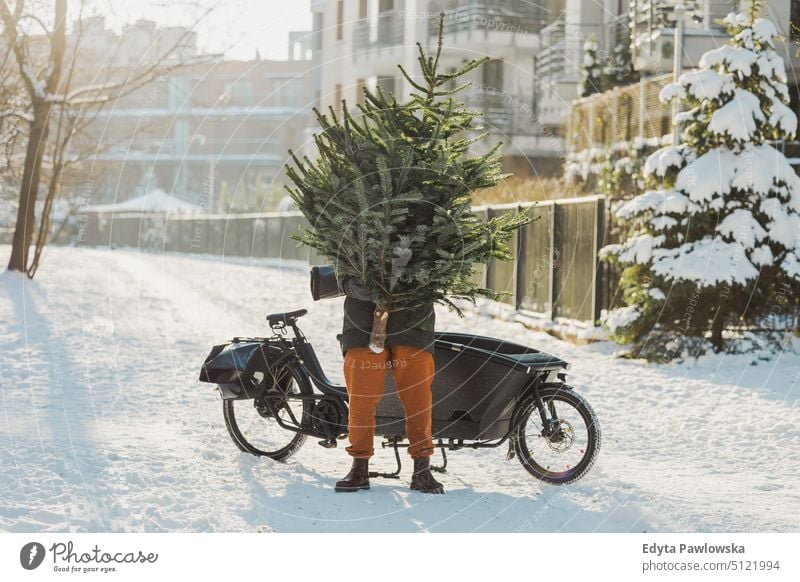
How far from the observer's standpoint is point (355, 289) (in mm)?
6062

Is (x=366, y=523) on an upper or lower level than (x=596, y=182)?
lower

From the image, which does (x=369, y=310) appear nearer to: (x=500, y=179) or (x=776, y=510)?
(x=500, y=179)

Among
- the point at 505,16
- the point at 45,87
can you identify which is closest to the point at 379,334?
the point at 45,87

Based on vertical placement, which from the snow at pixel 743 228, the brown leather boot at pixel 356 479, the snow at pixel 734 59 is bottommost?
the brown leather boot at pixel 356 479

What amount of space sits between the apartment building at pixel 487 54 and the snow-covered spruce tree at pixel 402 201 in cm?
1178

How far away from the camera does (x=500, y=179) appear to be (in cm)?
630

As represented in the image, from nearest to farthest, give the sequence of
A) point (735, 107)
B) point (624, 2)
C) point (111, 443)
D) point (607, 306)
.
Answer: point (111, 443) < point (735, 107) < point (607, 306) < point (624, 2)

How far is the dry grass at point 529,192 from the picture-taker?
59.1 feet

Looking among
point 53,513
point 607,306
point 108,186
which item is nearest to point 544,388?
point 53,513

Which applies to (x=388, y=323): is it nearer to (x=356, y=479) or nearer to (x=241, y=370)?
(x=356, y=479)

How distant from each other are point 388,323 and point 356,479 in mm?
885

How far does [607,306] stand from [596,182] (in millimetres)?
5078

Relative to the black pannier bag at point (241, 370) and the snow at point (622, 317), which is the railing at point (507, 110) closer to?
the snow at point (622, 317)

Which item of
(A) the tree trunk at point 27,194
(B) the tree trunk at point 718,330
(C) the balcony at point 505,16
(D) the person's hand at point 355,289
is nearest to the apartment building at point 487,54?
(C) the balcony at point 505,16
